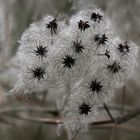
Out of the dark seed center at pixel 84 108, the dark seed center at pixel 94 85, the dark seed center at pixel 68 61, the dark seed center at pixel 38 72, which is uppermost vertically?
the dark seed center at pixel 68 61

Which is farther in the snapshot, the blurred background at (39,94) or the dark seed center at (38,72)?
the blurred background at (39,94)

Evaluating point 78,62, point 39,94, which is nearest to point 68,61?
point 78,62

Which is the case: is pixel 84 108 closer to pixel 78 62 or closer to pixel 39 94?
pixel 78 62

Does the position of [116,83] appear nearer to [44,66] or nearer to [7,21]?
[44,66]

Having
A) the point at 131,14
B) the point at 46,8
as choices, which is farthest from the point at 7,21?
the point at 131,14

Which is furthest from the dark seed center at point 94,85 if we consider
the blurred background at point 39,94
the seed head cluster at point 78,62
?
the blurred background at point 39,94

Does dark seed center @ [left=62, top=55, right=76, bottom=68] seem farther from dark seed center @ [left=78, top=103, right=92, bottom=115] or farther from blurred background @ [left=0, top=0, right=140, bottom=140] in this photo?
blurred background @ [left=0, top=0, right=140, bottom=140]

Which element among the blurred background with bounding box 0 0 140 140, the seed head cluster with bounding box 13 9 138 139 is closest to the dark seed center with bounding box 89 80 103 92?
the seed head cluster with bounding box 13 9 138 139

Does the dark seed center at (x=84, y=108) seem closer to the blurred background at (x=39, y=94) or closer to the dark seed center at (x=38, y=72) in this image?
the dark seed center at (x=38, y=72)

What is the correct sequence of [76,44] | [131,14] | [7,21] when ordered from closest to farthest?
[76,44] < [131,14] < [7,21]
